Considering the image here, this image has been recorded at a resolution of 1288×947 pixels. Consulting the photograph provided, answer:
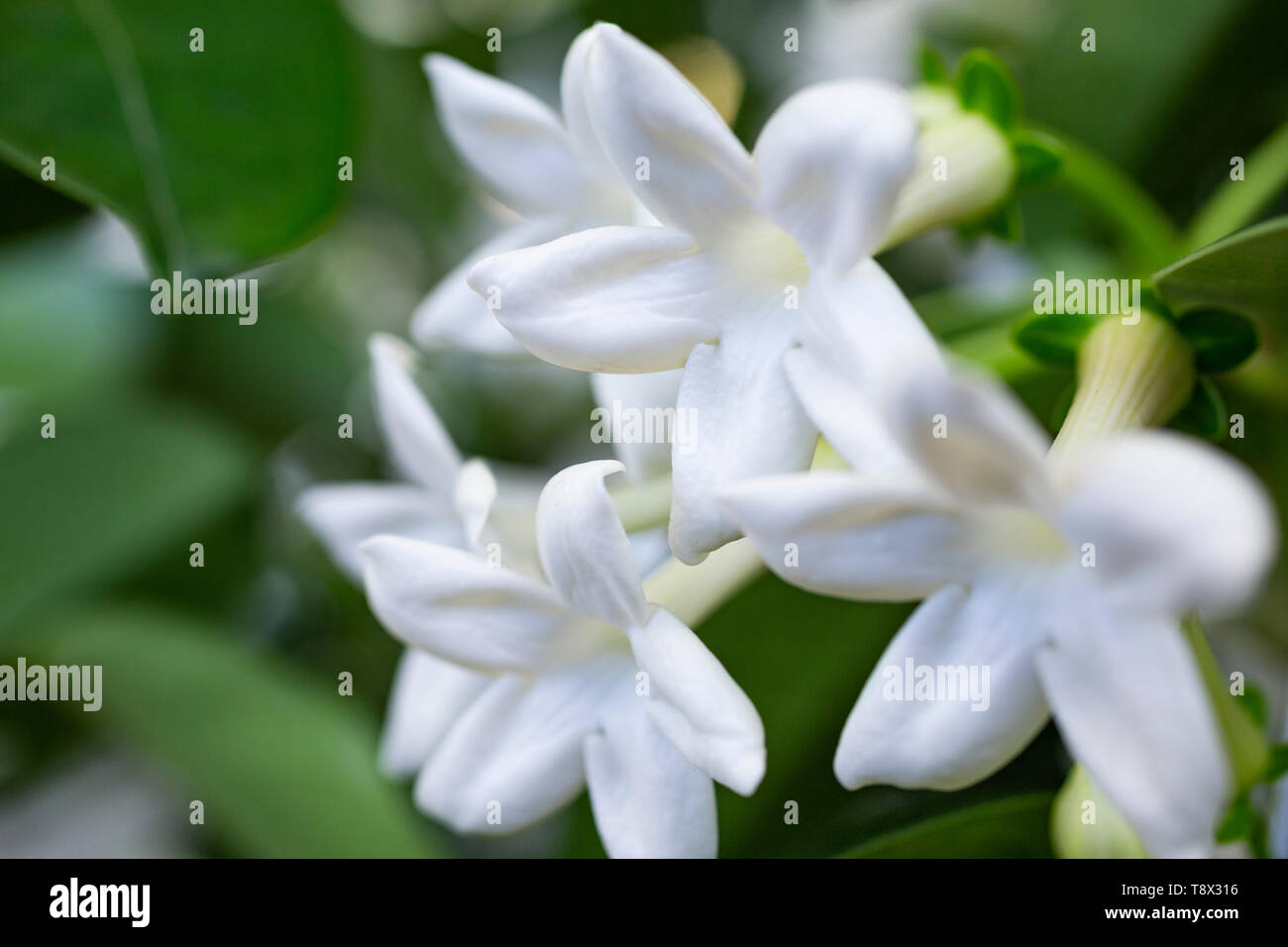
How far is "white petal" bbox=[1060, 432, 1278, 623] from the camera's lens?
340mm

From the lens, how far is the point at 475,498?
57 centimetres

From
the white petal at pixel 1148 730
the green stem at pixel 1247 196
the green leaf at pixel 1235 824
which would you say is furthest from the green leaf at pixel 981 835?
the green stem at pixel 1247 196

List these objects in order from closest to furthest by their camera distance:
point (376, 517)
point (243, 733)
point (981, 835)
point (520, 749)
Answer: point (520, 749) → point (981, 835) → point (376, 517) → point (243, 733)

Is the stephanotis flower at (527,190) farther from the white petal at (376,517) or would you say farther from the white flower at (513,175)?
the white petal at (376,517)

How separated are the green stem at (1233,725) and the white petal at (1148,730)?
11 centimetres

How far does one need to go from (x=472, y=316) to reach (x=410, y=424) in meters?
0.07

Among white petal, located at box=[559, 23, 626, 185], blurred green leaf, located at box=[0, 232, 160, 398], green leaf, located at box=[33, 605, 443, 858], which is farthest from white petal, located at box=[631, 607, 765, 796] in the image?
blurred green leaf, located at box=[0, 232, 160, 398]

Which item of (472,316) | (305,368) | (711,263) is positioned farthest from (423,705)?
(305,368)

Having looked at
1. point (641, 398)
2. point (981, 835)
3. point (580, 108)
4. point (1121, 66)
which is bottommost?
point (981, 835)

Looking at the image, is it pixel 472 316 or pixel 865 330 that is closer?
pixel 865 330

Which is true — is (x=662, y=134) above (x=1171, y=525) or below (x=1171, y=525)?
above

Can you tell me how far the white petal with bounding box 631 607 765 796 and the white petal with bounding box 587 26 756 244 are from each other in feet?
0.57

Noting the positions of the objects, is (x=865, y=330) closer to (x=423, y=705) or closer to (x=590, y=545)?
(x=590, y=545)

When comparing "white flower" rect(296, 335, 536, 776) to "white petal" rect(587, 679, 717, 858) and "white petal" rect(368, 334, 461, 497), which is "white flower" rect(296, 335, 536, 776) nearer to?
"white petal" rect(368, 334, 461, 497)
